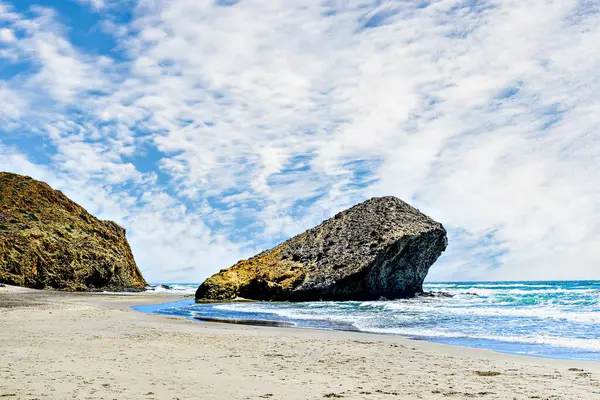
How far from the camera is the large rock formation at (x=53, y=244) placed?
52000mm

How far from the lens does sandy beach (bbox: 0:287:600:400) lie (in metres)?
7.61

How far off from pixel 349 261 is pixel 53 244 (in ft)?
117

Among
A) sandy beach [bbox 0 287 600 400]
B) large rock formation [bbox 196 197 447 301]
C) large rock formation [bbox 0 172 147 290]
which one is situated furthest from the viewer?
large rock formation [bbox 0 172 147 290]

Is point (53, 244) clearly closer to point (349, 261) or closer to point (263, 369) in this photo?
point (349, 261)

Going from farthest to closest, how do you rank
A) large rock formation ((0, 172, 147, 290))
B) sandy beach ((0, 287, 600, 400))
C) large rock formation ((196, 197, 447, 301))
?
large rock formation ((0, 172, 147, 290)), large rock formation ((196, 197, 447, 301)), sandy beach ((0, 287, 600, 400))

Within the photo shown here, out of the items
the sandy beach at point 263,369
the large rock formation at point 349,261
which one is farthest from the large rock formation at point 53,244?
the sandy beach at point 263,369

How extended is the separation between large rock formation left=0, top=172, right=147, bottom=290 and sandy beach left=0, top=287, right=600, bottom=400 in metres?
42.4

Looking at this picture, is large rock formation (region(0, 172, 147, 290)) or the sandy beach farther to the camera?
large rock formation (region(0, 172, 147, 290))

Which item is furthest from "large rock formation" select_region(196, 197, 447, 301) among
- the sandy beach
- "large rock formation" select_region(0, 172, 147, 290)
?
the sandy beach

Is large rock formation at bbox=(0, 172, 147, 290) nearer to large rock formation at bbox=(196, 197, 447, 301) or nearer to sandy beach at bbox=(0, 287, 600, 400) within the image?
large rock formation at bbox=(196, 197, 447, 301)

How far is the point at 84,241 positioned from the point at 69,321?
1869 inches

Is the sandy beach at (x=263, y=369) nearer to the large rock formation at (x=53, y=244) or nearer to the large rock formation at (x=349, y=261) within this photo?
the large rock formation at (x=349, y=261)

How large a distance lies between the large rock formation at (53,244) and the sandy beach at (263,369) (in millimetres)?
42374

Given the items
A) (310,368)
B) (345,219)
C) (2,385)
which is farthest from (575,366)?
(345,219)
